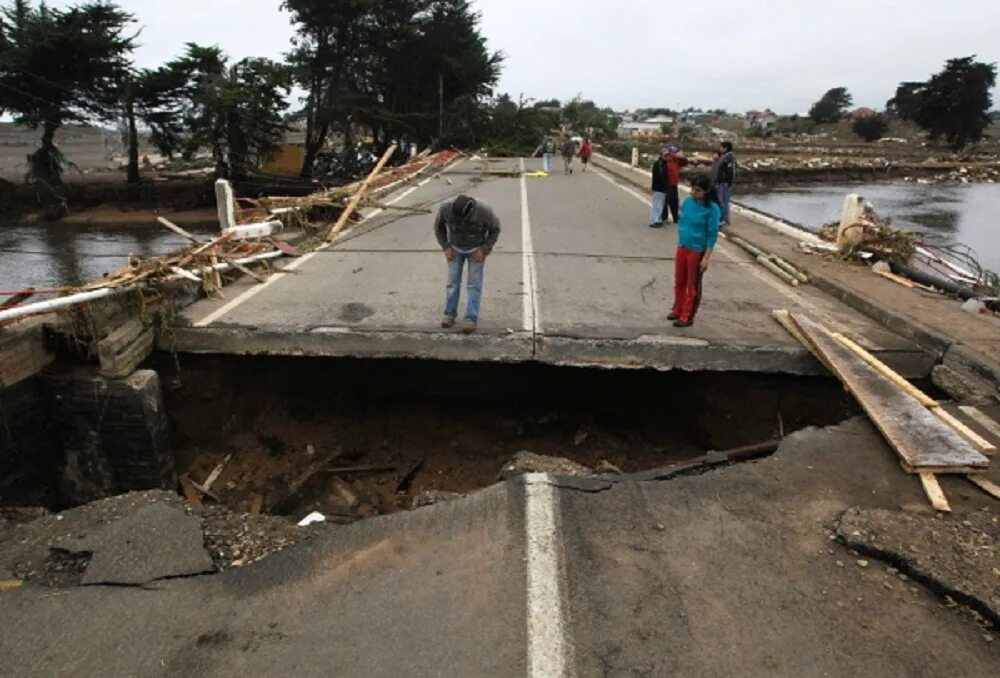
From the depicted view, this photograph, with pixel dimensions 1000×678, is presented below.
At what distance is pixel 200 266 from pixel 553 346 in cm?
425

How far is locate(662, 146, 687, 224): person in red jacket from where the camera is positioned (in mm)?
11953

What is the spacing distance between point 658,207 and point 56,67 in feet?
103

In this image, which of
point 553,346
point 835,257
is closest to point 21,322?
point 553,346

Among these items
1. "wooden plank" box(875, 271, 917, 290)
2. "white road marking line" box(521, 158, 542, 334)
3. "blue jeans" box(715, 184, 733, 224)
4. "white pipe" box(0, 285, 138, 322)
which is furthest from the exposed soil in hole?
"blue jeans" box(715, 184, 733, 224)

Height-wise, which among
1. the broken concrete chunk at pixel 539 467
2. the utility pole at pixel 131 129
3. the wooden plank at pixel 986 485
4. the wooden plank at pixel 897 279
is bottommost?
the broken concrete chunk at pixel 539 467

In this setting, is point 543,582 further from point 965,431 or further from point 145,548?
point 965,431

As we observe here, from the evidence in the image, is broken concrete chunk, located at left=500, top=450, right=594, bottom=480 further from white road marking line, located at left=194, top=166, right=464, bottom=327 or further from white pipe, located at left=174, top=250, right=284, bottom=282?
white pipe, located at left=174, top=250, right=284, bottom=282

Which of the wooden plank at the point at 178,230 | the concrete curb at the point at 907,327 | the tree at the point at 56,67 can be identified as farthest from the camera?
the tree at the point at 56,67

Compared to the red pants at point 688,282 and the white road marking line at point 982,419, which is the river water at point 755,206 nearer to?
the red pants at point 688,282

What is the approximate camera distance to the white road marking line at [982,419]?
4.97 m

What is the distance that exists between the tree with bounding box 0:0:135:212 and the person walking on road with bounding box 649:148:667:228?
1165 inches

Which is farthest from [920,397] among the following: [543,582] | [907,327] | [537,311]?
[543,582]

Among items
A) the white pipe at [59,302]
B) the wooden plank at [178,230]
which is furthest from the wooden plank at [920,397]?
the wooden plank at [178,230]

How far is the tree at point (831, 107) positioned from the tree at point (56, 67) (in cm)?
9824
